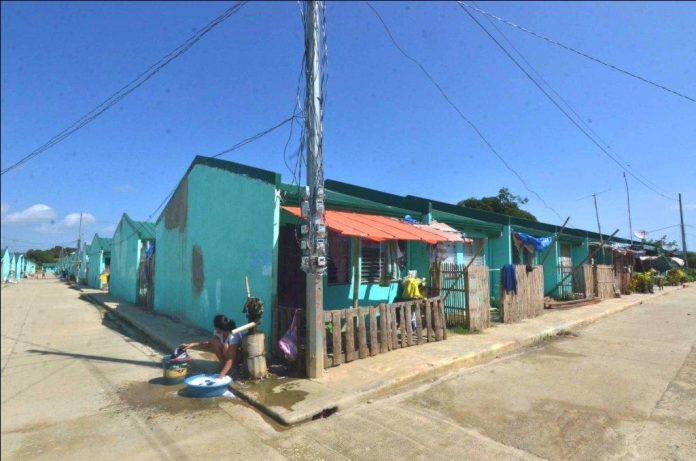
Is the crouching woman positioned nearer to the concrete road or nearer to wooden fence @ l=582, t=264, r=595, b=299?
the concrete road

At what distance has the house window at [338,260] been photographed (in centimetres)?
984

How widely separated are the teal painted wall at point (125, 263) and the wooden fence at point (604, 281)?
20042 mm

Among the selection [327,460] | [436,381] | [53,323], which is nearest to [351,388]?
[436,381]

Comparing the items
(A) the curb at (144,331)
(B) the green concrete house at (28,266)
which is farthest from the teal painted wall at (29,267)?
(A) the curb at (144,331)

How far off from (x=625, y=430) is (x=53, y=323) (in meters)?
15.1

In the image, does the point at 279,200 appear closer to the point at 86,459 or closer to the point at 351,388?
the point at 351,388

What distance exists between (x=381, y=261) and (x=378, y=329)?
2.79m

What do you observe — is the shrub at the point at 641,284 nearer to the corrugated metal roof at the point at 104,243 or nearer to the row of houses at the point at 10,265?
the row of houses at the point at 10,265

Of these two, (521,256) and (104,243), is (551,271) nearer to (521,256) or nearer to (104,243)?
(521,256)

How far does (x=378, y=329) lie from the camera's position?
8.41 meters

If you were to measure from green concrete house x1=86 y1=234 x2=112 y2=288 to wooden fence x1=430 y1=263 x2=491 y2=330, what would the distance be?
2889cm

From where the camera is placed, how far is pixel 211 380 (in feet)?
20.4

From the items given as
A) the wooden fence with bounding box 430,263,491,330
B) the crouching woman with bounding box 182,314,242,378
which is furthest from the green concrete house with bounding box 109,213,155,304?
the wooden fence with bounding box 430,263,491,330

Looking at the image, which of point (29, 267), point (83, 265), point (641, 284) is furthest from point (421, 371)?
point (29, 267)
